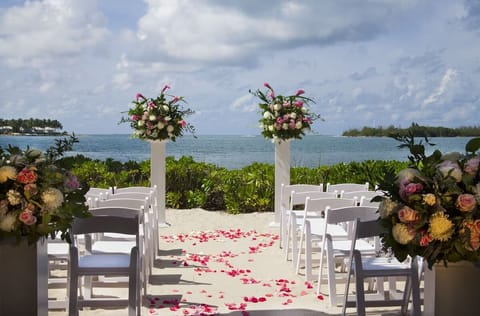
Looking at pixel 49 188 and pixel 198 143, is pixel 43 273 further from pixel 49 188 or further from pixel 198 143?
pixel 198 143

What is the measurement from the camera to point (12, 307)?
2.50m

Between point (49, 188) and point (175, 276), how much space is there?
137 inches

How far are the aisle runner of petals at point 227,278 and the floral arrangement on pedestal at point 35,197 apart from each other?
2026 millimetres

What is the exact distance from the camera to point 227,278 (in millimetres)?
5699

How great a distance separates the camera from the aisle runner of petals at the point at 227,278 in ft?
15.1

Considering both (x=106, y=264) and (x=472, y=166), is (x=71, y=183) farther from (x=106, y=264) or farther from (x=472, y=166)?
(x=472, y=166)

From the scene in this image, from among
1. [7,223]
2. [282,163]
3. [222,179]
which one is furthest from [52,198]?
[222,179]

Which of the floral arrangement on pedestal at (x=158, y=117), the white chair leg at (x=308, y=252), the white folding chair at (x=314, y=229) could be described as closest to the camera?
the white folding chair at (x=314, y=229)

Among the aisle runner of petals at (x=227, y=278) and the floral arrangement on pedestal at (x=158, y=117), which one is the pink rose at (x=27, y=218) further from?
the floral arrangement on pedestal at (x=158, y=117)

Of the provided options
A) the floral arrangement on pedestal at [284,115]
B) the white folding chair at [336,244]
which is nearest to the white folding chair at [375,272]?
the white folding chair at [336,244]

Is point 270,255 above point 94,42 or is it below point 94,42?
below

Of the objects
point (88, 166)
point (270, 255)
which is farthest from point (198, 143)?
point (270, 255)

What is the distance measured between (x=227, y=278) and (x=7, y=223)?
3.48 meters

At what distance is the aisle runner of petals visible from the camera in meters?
4.60
